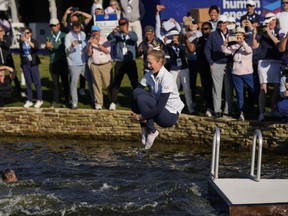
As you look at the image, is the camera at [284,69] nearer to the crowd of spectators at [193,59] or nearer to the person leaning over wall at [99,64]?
the crowd of spectators at [193,59]

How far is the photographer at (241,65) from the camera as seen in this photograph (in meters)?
18.8

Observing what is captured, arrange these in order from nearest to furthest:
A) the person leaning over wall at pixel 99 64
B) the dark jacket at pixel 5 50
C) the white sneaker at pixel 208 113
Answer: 1. the white sneaker at pixel 208 113
2. the person leaning over wall at pixel 99 64
3. the dark jacket at pixel 5 50

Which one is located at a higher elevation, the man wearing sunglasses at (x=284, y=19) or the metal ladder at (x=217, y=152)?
the man wearing sunglasses at (x=284, y=19)

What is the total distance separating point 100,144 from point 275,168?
15.9 ft

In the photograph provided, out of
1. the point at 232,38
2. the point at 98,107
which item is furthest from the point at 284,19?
the point at 98,107

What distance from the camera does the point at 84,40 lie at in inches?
832

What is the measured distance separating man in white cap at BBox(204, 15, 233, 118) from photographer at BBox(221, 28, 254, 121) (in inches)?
8.7

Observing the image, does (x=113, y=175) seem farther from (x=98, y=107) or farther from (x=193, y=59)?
(x=193, y=59)

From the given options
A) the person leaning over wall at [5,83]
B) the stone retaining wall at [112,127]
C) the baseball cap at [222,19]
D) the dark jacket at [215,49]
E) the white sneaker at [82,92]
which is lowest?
the stone retaining wall at [112,127]

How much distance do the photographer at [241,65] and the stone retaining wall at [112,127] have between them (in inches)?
18.9

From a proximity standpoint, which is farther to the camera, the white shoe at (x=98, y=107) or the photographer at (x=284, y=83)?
the white shoe at (x=98, y=107)

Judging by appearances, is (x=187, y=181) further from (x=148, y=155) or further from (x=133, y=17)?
(x=133, y=17)

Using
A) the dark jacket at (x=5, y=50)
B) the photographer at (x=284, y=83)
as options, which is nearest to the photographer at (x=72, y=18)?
the dark jacket at (x=5, y=50)

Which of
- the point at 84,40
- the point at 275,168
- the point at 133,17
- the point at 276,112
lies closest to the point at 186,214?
the point at 275,168
